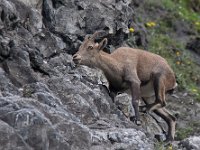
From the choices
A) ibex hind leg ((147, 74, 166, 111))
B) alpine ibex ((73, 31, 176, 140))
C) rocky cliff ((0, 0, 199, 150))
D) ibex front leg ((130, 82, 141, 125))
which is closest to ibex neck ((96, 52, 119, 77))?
alpine ibex ((73, 31, 176, 140))

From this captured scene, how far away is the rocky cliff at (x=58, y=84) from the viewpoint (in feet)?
33.6

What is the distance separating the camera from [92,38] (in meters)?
15.9

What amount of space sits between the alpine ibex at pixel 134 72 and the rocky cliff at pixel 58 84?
0.26 m

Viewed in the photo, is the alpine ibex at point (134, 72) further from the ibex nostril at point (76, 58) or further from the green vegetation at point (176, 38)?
the green vegetation at point (176, 38)

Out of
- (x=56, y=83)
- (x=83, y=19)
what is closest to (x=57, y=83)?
(x=56, y=83)

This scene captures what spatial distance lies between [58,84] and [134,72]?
11.9ft

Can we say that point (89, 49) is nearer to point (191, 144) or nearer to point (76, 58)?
point (76, 58)

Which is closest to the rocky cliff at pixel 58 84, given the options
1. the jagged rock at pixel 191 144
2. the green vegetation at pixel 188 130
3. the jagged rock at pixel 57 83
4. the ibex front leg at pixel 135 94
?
the jagged rock at pixel 57 83

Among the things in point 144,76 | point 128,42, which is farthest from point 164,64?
point 128,42

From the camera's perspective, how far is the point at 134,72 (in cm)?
1602

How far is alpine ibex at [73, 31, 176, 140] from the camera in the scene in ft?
51.8

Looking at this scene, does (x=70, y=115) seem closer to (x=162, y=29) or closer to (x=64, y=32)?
(x=64, y=32)

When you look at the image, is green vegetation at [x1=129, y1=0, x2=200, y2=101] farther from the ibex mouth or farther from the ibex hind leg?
the ibex mouth

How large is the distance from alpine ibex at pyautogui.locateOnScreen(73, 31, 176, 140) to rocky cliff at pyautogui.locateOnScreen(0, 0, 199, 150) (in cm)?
26
